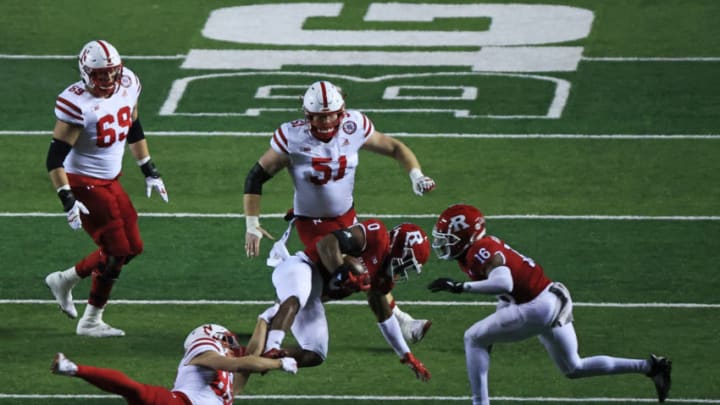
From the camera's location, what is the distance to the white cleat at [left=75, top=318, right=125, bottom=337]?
1258 cm

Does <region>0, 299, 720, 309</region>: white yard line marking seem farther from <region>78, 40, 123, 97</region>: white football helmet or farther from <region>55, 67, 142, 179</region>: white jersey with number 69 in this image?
<region>78, 40, 123, 97</region>: white football helmet

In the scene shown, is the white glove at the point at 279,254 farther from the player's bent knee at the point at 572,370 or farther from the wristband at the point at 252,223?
the player's bent knee at the point at 572,370

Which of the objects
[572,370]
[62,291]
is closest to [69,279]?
[62,291]

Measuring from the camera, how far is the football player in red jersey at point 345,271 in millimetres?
11227

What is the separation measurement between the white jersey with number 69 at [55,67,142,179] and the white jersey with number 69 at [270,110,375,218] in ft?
4.08

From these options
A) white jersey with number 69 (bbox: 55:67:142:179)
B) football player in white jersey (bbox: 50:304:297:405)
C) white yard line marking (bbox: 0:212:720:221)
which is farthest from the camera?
white yard line marking (bbox: 0:212:720:221)

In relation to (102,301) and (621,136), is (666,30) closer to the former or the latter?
(621,136)

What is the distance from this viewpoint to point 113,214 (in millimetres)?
12414

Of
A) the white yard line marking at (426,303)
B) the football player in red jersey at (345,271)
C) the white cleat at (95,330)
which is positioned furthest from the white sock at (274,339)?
the white yard line marking at (426,303)

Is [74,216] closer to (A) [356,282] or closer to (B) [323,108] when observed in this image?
(B) [323,108]

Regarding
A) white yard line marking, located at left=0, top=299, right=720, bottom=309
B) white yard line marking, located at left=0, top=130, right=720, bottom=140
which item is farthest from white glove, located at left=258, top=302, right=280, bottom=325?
white yard line marking, located at left=0, top=130, right=720, bottom=140

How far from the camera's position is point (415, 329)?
40.3 feet

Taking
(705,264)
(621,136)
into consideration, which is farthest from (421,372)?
(621,136)

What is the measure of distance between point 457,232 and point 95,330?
10.6ft
